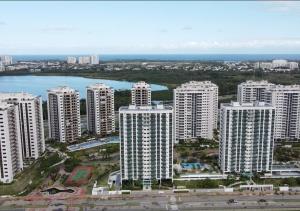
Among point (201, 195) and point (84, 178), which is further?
point (84, 178)

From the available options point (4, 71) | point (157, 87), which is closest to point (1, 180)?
point (157, 87)

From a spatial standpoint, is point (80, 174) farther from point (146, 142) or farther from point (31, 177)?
point (146, 142)

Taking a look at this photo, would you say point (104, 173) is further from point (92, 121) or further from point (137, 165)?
point (92, 121)

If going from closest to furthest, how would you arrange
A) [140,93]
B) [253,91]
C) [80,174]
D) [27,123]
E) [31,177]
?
[31,177], [80,174], [27,123], [140,93], [253,91]

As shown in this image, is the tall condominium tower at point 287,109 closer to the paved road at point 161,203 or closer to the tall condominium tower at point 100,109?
the paved road at point 161,203

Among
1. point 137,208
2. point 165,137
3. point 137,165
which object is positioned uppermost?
point 165,137

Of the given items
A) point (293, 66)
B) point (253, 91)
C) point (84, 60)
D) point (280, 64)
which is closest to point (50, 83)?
point (84, 60)

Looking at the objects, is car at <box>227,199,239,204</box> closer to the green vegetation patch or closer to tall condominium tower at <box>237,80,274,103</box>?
the green vegetation patch
